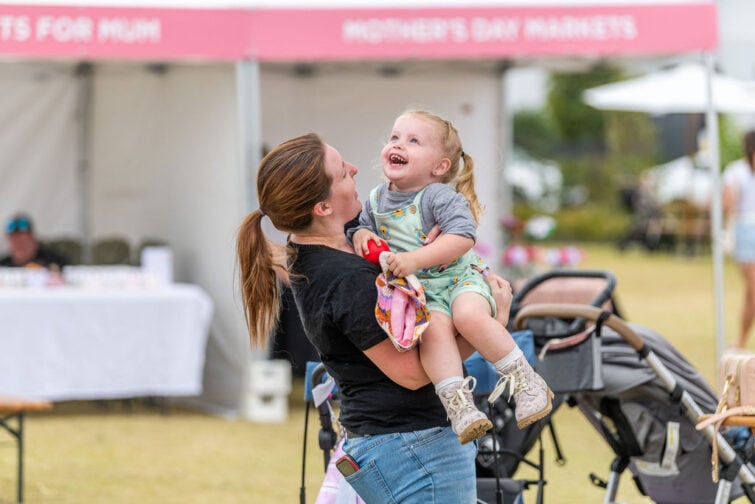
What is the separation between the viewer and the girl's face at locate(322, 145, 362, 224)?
305cm

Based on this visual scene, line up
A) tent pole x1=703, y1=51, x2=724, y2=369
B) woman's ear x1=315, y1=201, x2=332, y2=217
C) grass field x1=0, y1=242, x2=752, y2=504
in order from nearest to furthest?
woman's ear x1=315, y1=201, x2=332, y2=217 → grass field x1=0, y1=242, x2=752, y2=504 → tent pole x1=703, y1=51, x2=724, y2=369

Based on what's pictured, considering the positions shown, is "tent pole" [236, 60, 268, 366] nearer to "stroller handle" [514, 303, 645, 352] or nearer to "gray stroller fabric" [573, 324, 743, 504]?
"gray stroller fabric" [573, 324, 743, 504]

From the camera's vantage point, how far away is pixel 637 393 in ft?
15.1

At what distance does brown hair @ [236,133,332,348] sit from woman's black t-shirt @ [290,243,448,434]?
0.07 m

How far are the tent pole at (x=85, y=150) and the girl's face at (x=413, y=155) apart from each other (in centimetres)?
768

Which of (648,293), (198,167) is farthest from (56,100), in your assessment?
(648,293)

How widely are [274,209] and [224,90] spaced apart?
599 cm

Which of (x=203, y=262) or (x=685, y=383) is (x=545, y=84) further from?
(x=685, y=383)

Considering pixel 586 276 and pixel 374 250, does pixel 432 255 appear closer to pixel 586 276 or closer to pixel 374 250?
pixel 374 250

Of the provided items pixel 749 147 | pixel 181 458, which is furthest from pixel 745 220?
pixel 181 458

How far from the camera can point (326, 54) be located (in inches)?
333

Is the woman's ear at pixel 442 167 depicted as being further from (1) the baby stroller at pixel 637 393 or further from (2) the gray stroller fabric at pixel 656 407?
(2) the gray stroller fabric at pixel 656 407

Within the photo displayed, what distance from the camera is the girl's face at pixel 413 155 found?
3.15 metres

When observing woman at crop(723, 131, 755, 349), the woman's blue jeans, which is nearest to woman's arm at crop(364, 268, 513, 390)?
the woman's blue jeans
